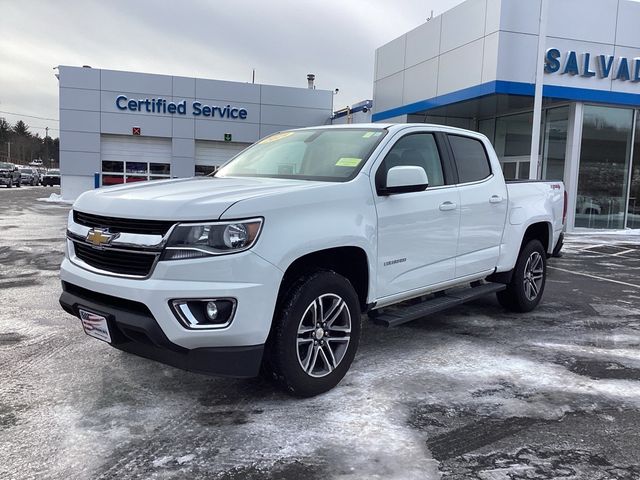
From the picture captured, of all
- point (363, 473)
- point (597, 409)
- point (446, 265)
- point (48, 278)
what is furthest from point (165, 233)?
point (48, 278)

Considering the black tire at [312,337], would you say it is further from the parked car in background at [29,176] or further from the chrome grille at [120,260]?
the parked car in background at [29,176]

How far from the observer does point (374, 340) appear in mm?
5238

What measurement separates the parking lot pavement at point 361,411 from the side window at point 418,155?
157 cm

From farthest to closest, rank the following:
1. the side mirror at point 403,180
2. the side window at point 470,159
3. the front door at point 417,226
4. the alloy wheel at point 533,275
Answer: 1. the alloy wheel at point 533,275
2. the side window at point 470,159
3. the front door at point 417,226
4. the side mirror at point 403,180

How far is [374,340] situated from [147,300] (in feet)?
8.56

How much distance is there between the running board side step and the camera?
429cm

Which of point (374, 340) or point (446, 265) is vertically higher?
point (446, 265)

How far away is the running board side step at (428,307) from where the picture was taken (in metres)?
4.29

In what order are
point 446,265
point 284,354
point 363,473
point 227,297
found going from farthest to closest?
point 446,265 → point 284,354 → point 227,297 → point 363,473

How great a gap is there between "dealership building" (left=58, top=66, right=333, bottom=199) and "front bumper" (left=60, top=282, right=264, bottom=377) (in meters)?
24.4

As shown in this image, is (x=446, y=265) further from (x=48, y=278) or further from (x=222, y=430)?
(x=48, y=278)

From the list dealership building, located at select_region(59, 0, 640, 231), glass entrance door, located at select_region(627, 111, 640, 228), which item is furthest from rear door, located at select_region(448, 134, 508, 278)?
glass entrance door, located at select_region(627, 111, 640, 228)

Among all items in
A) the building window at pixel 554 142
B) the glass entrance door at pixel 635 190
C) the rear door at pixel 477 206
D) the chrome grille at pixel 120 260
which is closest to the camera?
the chrome grille at pixel 120 260

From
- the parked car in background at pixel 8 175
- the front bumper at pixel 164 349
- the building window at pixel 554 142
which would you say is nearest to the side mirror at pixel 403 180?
the front bumper at pixel 164 349
